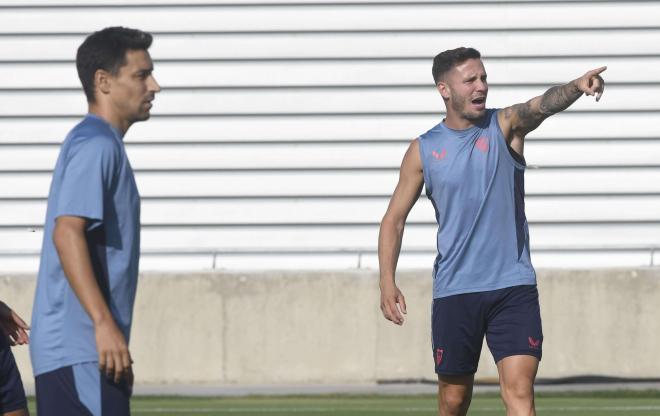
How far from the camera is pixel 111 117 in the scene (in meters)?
4.92

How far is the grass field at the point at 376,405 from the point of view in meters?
11.4

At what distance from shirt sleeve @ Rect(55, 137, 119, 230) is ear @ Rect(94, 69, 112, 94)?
0.26 m

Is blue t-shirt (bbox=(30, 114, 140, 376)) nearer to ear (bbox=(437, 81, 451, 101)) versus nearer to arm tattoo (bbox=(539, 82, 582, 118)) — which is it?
arm tattoo (bbox=(539, 82, 582, 118))

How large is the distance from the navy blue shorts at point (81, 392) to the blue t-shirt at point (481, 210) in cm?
306

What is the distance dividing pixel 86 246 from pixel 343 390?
8.96m

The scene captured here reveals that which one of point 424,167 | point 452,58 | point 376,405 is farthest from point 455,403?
point 376,405

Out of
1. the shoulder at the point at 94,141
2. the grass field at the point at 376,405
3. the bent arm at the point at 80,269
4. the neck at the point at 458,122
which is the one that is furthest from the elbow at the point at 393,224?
the grass field at the point at 376,405

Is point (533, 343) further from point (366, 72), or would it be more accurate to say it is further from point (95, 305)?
point (366, 72)

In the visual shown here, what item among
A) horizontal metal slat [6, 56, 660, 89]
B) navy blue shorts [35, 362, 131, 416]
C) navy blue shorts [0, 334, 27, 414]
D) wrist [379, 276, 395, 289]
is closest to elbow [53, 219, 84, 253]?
navy blue shorts [35, 362, 131, 416]

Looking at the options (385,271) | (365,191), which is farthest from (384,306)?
(365,191)

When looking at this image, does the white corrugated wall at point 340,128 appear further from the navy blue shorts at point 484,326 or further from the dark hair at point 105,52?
the dark hair at point 105,52

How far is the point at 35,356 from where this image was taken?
4797 mm

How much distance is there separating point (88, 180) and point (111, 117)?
0.32 metres

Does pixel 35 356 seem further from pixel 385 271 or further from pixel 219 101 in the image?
pixel 219 101
